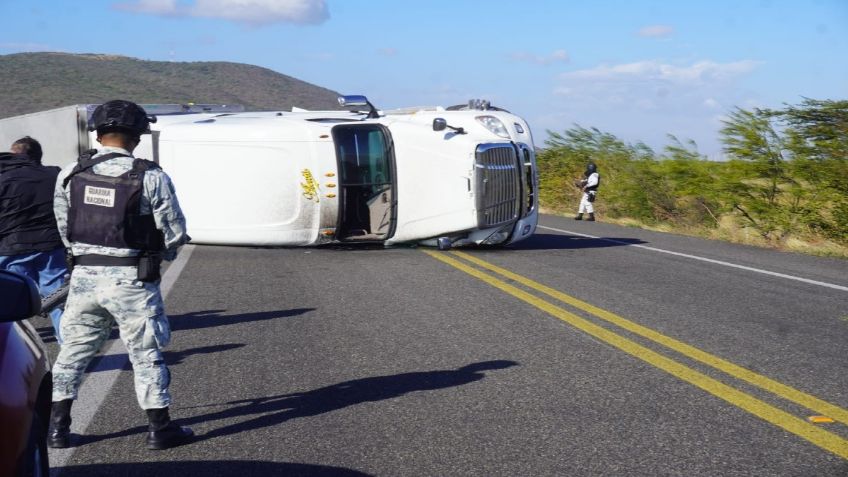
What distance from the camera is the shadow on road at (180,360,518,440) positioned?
18.3ft

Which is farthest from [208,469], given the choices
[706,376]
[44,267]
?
[44,267]

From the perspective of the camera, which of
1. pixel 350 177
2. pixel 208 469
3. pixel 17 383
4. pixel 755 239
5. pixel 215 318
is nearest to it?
pixel 17 383

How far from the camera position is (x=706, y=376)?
646 cm

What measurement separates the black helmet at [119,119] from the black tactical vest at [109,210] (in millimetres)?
143

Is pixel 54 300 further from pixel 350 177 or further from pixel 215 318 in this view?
pixel 350 177

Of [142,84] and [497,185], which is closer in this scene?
[497,185]

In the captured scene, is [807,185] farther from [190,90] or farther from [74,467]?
[190,90]

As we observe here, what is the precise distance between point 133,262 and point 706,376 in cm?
366

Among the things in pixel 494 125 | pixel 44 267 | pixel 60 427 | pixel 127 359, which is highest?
pixel 494 125

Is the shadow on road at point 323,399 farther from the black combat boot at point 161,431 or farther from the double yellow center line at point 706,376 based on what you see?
the double yellow center line at point 706,376

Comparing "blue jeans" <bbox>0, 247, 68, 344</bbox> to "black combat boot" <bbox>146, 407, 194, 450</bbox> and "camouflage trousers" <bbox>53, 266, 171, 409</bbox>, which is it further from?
"black combat boot" <bbox>146, 407, 194, 450</bbox>

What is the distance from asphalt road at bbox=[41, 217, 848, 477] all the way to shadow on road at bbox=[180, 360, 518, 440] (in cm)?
2

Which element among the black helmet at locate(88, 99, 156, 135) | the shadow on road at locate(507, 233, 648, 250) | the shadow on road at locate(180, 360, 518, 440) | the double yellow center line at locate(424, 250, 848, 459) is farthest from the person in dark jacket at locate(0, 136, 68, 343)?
the shadow on road at locate(507, 233, 648, 250)

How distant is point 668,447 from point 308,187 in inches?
419
